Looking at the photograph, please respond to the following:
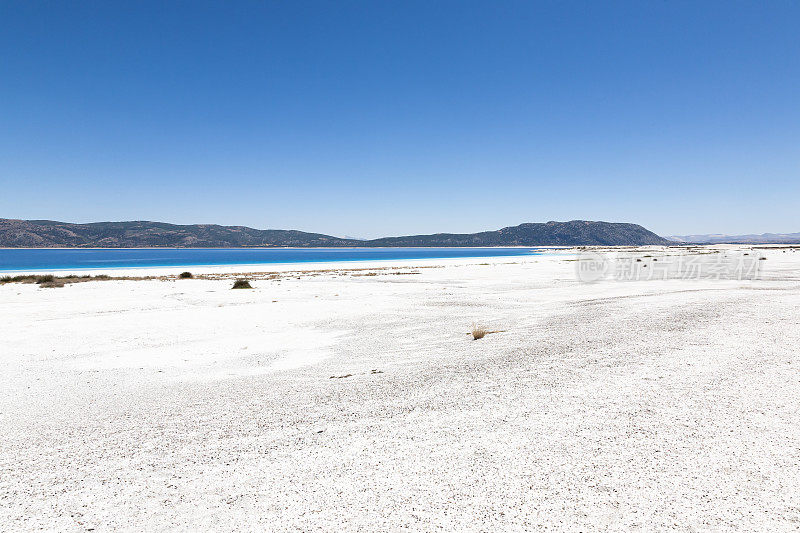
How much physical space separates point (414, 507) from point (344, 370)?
5169mm

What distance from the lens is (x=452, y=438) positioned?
4879 mm

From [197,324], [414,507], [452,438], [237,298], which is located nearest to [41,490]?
[414,507]

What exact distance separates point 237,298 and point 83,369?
48.0 feet

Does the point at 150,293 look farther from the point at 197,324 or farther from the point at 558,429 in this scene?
the point at 558,429

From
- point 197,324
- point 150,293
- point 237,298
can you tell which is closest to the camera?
point 197,324

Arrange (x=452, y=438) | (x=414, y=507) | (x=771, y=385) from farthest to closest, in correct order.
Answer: (x=771, y=385), (x=452, y=438), (x=414, y=507)

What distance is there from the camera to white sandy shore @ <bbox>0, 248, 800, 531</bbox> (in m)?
3.56

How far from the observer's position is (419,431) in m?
5.14

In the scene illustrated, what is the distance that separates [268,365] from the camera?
30.7 ft

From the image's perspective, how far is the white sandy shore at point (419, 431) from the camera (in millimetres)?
3559

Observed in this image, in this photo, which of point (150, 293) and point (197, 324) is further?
point (150, 293)

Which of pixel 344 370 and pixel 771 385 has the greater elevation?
pixel 771 385

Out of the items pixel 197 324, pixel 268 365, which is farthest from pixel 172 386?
pixel 197 324

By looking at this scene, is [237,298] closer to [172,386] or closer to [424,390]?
[172,386]
